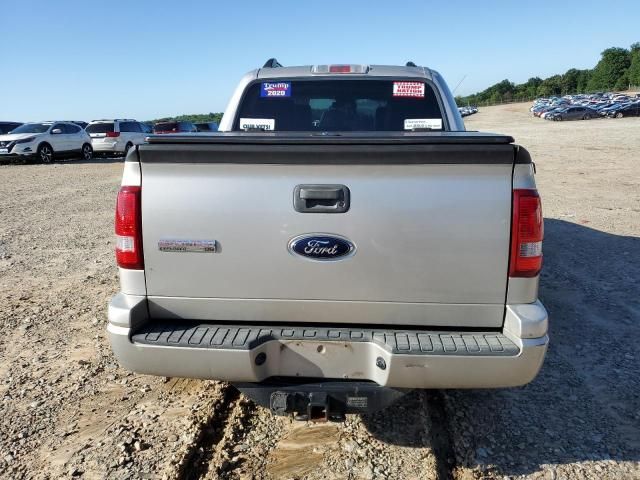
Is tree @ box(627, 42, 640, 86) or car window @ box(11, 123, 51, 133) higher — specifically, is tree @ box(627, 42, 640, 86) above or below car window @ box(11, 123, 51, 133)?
above

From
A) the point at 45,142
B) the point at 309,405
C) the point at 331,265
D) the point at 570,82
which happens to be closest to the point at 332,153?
the point at 331,265

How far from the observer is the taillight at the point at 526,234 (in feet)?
7.55

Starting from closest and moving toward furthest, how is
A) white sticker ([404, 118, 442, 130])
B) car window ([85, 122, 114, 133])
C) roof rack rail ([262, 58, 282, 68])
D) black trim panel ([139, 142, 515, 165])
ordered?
black trim panel ([139, 142, 515, 165]) < white sticker ([404, 118, 442, 130]) < roof rack rail ([262, 58, 282, 68]) < car window ([85, 122, 114, 133])

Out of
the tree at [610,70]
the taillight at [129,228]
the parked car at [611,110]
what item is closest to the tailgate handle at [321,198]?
the taillight at [129,228]

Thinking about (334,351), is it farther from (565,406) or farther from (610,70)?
(610,70)

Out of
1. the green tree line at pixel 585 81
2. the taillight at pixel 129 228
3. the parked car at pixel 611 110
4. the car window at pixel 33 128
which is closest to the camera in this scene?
the taillight at pixel 129 228

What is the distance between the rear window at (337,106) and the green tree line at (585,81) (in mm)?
110685

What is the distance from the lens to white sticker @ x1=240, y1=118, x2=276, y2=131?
4.15 m

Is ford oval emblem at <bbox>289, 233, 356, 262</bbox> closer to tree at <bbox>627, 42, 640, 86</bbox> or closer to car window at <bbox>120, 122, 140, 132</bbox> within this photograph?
car window at <bbox>120, 122, 140, 132</bbox>

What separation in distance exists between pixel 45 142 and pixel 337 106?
21.1 m

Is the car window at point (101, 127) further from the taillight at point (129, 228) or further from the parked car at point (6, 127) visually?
→ the taillight at point (129, 228)

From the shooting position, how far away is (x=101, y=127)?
24.5 m

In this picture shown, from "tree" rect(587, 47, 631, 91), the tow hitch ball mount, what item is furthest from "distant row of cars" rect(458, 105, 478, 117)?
"tree" rect(587, 47, 631, 91)

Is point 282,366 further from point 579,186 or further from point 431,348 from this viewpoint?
point 579,186
